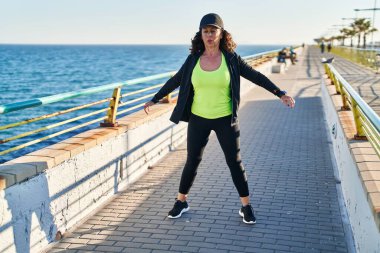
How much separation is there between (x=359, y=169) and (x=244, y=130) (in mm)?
5711

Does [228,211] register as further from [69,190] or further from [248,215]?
[69,190]

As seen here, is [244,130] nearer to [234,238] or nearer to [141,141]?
[141,141]

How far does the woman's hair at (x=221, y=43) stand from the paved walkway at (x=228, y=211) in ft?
5.72

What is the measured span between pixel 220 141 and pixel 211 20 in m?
1.17

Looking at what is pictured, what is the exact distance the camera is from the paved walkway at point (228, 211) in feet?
14.1

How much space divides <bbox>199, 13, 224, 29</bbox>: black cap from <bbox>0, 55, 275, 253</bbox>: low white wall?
6.03ft

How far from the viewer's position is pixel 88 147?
4.96m

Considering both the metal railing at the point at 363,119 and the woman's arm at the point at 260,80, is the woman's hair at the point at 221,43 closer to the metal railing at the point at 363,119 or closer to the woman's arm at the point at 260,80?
the woman's arm at the point at 260,80

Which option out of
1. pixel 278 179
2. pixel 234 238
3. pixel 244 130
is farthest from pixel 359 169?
pixel 244 130

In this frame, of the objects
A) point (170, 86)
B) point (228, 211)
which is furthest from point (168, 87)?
point (228, 211)

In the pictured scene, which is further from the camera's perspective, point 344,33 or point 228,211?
point 344,33

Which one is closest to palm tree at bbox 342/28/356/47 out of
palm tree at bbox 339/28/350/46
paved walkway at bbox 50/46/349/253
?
palm tree at bbox 339/28/350/46

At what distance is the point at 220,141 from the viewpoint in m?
4.60

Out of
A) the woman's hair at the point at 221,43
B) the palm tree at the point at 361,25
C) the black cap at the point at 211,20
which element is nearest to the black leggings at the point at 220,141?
the woman's hair at the point at 221,43
